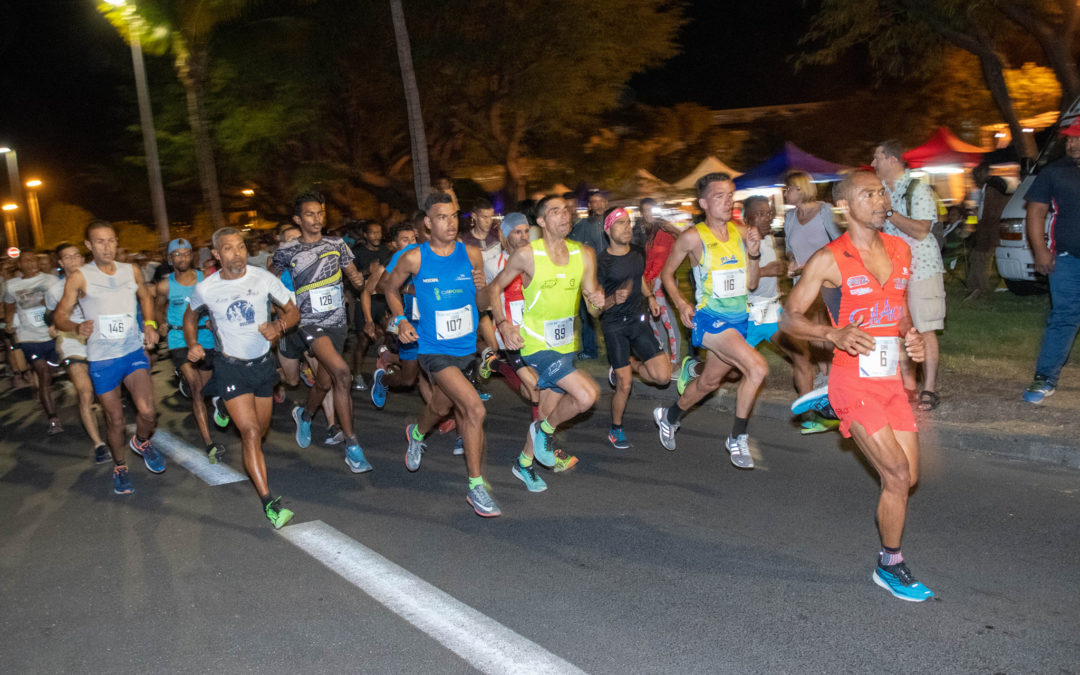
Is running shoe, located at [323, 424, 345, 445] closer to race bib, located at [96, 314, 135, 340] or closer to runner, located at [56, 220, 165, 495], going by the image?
runner, located at [56, 220, 165, 495]

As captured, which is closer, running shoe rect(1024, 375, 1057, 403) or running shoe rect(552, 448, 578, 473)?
running shoe rect(552, 448, 578, 473)

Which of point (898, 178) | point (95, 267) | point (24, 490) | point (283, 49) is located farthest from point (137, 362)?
point (283, 49)

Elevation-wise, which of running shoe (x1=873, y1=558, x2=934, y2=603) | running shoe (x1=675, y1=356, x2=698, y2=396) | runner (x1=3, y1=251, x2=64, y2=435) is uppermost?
runner (x1=3, y1=251, x2=64, y2=435)

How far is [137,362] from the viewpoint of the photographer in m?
7.45

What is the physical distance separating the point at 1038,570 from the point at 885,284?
1584 mm

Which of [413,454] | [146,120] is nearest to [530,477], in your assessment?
[413,454]

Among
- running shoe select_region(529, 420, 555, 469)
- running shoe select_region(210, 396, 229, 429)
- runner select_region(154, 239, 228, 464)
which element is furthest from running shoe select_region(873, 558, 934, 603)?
running shoe select_region(210, 396, 229, 429)

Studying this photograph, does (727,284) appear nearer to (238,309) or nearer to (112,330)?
(238,309)

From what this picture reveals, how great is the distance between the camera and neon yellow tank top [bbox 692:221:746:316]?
21.9 feet

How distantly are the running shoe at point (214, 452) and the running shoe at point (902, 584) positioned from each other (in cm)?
564

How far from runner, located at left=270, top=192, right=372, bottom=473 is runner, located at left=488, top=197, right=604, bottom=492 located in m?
1.90

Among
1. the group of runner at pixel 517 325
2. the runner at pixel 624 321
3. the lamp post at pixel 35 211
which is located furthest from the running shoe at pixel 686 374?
the lamp post at pixel 35 211

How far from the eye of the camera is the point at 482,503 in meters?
5.88

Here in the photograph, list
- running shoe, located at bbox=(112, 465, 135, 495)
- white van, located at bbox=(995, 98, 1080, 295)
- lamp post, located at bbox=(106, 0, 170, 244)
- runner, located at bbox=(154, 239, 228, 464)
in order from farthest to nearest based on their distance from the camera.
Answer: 1. lamp post, located at bbox=(106, 0, 170, 244)
2. white van, located at bbox=(995, 98, 1080, 295)
3. runner, located at bbox=(154, 239, 228, 464)
4. running shoe, located at bbox=(112, 465, 135, 495)
